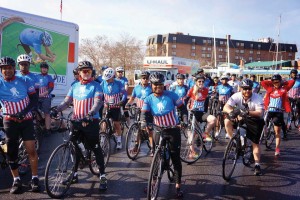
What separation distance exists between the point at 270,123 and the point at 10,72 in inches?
255

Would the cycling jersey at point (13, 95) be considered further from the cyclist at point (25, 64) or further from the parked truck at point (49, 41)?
the parked truck at point (49, 41)

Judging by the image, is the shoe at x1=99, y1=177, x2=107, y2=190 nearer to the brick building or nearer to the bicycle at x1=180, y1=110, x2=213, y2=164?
the bicycle at x1=180, y1=110, x2=213, y2=164

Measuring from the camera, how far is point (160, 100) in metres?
4.95

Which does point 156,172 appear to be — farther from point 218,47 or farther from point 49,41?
point 218,47

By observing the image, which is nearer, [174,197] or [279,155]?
[174,197]

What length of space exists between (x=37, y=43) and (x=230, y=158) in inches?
252

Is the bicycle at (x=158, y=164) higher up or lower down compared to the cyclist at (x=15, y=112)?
lower down

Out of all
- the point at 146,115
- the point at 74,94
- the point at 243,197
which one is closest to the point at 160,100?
the point at 146,115

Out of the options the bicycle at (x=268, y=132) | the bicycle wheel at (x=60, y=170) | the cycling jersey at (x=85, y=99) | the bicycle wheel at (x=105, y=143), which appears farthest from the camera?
the bicycle at (x=268, y=132)

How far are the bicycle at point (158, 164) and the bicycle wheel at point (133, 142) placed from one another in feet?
7.28

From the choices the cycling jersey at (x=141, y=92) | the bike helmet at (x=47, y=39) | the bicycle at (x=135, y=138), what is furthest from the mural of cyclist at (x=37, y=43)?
the bicycle at (x=135, y=138)

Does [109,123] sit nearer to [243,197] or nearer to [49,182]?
[49,182]

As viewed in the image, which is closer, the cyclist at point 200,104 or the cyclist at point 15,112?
the cyclist at point 15,112

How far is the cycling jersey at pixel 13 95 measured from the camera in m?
4.79
